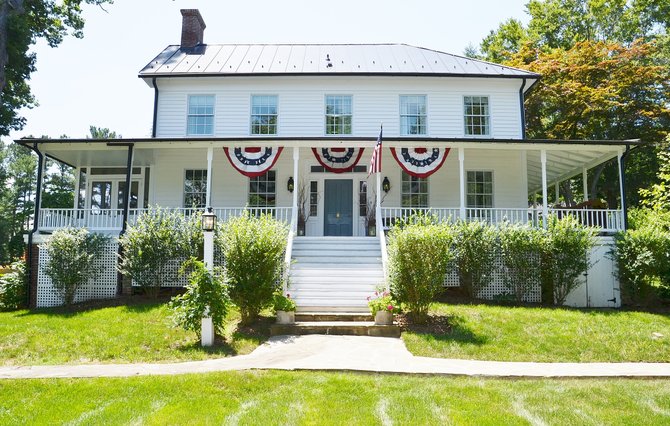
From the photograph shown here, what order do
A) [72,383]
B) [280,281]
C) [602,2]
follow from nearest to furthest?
[72,383] < [280,281] < [602,2]

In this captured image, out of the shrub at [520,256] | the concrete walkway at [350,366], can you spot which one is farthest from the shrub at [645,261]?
the concrete walkway at [350,366]

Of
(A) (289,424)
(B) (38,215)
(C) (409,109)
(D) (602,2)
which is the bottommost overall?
(A) (289,424)

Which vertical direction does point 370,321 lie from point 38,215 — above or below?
below

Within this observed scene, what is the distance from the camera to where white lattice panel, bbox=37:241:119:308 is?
1220 cm

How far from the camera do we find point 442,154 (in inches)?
543

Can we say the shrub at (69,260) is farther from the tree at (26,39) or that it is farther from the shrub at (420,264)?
the tree at (26,39)

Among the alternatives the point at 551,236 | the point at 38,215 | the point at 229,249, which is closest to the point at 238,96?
the point at 38,215

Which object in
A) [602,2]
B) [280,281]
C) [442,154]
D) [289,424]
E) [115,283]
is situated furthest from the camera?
[602,2]

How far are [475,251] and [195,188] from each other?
31.4 feet

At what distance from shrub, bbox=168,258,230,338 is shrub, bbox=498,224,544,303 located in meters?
7.06

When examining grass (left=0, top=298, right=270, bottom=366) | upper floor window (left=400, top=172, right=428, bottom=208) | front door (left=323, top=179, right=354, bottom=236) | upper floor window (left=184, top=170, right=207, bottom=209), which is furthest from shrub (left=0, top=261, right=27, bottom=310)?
upper floor window (left=400, top=172, right=428, bottom=208)

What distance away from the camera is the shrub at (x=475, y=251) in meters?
11.5

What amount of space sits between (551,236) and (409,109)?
22.9ft

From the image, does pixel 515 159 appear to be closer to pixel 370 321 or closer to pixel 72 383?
pixel 370 321
